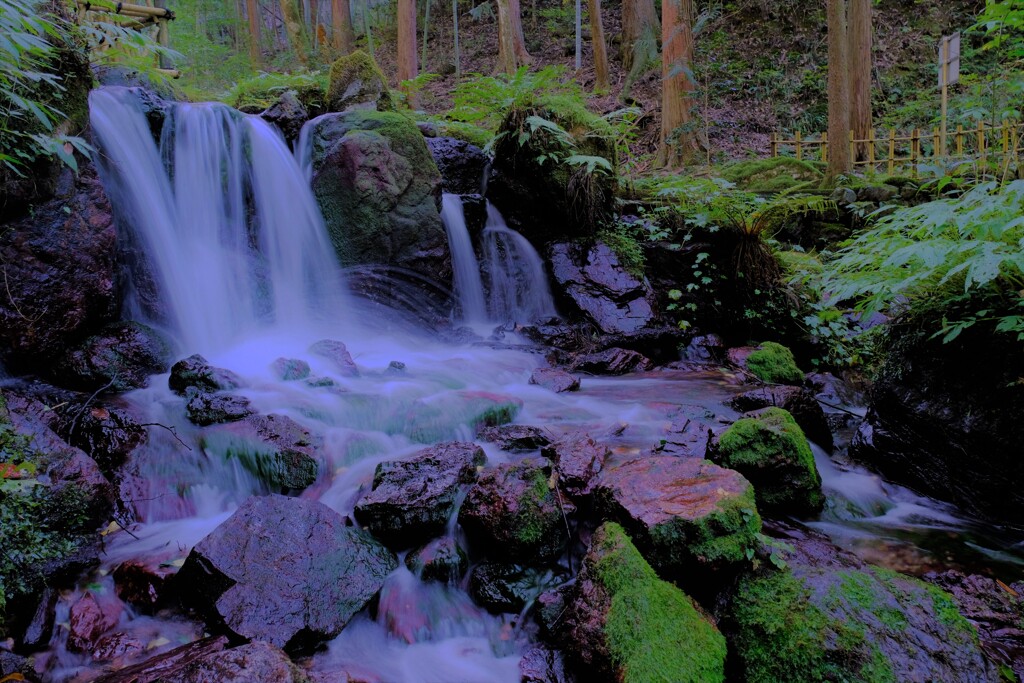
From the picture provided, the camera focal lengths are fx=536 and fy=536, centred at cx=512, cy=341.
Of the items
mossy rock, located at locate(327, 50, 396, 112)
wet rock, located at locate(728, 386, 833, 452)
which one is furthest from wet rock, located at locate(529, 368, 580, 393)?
mossy rock, located at locate(327, 50, 396, 112)

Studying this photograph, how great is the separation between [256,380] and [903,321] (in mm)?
6032

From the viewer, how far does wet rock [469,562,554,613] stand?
301 centimetres

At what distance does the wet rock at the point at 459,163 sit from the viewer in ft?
31.3

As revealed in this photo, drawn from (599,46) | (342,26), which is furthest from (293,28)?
(599,46)

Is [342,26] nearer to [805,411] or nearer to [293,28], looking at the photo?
[293,28]

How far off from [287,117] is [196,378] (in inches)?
205

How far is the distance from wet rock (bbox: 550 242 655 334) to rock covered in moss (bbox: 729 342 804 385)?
1.63 meters

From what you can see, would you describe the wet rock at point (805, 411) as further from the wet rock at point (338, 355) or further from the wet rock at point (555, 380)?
the wet rock at point (338, 355)

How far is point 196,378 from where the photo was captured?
16.6ft

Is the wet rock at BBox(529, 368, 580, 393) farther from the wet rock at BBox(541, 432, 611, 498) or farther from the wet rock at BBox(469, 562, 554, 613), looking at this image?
the wet rock at BBox(469, 562, 554, 613)

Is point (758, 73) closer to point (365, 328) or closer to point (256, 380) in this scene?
point (365, 328)

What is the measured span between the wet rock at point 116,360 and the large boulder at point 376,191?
2885 mm

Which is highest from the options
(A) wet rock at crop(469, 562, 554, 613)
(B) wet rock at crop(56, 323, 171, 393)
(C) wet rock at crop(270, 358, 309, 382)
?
(B) wet rock at crop(56, 323, 171, 393)

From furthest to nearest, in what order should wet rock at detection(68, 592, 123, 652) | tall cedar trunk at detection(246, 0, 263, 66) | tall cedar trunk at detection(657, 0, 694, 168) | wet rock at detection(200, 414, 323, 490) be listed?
1. tall cedar trunk at detection(246, 0, 263, 66)
2. tall cedar trunk at detection(657, 0, 694, 168)
3. wet rock at detection(200, 414, 323, 490)
4. wet rock at detection(68, 592, 123, 652)
